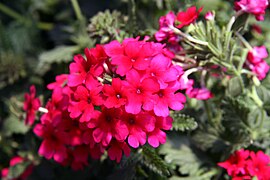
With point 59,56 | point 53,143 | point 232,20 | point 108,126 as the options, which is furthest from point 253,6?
point 59,56

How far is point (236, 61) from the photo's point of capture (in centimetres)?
192

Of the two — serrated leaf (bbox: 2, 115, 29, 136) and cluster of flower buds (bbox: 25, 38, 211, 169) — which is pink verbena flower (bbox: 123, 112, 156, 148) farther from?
serrated leaf (bbox: 2, 115, 29, 136)

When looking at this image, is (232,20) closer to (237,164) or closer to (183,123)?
(183,123)

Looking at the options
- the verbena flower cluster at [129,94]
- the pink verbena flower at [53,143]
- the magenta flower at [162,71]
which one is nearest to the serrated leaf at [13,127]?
the pink verbena flower at [53,143]

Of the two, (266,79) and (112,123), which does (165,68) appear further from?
(266,79)

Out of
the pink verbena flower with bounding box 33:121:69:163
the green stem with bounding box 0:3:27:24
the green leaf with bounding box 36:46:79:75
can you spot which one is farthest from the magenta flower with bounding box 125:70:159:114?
the green stem with bounding box 0:3:27:24

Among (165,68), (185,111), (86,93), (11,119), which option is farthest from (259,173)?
(11,119)

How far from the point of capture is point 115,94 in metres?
1.42

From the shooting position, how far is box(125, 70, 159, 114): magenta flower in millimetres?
1401

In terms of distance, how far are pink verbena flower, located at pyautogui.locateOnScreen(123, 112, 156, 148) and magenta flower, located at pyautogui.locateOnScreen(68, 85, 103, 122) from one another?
0.11 metres

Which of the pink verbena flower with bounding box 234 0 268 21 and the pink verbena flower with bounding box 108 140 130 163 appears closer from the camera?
the pink verbena flower with bounding box 108 140 130 163

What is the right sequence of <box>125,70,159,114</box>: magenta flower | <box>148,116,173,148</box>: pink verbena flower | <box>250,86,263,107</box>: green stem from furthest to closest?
<box>250,86,263,107</box>: green stem < <box>148,116,173,148</box>: pink verbena flower < <box>125,70,159,114</box>: magenta flower

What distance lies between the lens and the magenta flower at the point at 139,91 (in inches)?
55.2

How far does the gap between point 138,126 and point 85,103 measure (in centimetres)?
19
